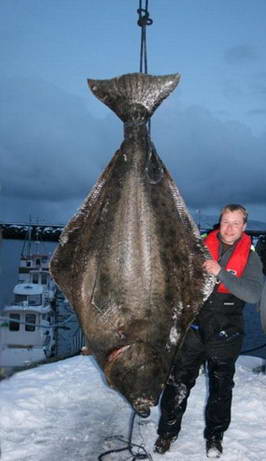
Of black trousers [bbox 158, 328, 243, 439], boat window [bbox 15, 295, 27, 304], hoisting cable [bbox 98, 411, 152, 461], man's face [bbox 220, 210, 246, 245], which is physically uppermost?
man's face [bbox 220, 210, 246, 245]

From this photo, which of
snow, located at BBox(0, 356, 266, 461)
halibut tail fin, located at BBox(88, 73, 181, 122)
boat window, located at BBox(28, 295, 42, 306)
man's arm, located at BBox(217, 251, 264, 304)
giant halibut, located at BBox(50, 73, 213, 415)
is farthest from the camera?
boat window, located at BBox(28, 295, 42, 306)

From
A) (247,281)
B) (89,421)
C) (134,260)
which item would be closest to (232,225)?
(247,281)

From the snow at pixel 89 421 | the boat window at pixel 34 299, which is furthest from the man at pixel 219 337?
the boat window at pixel 34 299

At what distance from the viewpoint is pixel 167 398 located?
4.33 metres

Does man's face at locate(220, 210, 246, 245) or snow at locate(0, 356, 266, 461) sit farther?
snow at locate(0, 356, 266, 461)

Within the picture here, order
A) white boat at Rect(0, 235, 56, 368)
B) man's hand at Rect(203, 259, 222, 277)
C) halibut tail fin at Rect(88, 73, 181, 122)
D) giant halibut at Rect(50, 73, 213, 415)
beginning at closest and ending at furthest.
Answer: giant halibut at Rect(50, 73, 213, 415) < halibut tail fin at Rect(88, 73, 181, 122) < man's hand at Rect(203, 259, 222, 277) < white boat at Rect(0, 235, 56, 368)

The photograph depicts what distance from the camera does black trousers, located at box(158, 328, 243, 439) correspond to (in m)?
4.14

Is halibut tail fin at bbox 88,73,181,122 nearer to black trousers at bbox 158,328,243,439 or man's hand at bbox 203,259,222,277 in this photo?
man's hand at bbox 203,259,222,277

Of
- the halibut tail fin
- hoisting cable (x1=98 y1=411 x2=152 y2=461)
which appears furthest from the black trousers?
the halibut tail fin

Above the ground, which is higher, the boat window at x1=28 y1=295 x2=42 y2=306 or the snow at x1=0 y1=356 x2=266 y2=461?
the snow at x1=0 y1=356 x2=266 y2=461

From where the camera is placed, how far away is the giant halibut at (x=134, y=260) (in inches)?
130

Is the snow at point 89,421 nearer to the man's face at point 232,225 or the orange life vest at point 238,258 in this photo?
the orange life vest at point 238,258

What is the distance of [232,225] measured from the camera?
409 cm

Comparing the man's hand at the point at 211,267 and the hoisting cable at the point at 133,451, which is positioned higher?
the man's hand at the point at 211,267
